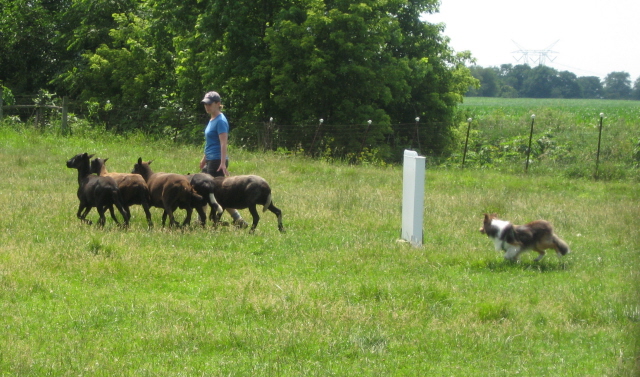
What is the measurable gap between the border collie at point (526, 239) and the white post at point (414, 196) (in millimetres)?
1125

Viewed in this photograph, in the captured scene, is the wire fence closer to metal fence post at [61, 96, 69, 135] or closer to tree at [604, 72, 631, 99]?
metal fence post at [61, 96, 69, 135]

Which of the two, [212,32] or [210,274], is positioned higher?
[212,32]

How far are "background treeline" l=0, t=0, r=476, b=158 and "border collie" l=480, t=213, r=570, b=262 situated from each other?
16.6 m

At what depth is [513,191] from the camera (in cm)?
1791

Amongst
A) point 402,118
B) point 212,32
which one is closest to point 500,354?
point 212,32

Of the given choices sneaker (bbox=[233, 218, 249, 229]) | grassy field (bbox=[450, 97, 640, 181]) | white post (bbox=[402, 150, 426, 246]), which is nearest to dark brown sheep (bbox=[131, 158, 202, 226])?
sneaker (bbox=[233, 218, 249, 229])

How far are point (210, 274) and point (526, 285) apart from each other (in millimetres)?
3595

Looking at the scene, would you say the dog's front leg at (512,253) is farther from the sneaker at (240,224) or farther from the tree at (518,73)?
the sneaker at (240,224)

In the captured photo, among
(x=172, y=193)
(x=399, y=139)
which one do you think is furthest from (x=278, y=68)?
(x=172, y=193)

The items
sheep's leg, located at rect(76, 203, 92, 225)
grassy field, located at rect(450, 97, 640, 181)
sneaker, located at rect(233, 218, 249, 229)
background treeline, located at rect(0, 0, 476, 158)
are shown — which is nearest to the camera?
sheep's leg, located at rect(76, 203, 92, 225)

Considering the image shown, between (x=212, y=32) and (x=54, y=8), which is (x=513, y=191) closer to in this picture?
(x=212, y=32)

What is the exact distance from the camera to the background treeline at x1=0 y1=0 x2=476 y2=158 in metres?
28.6

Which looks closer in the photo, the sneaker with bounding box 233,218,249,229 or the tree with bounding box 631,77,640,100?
the tree with bounding box 631,77,640,100

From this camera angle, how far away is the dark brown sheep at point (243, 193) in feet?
38.0
